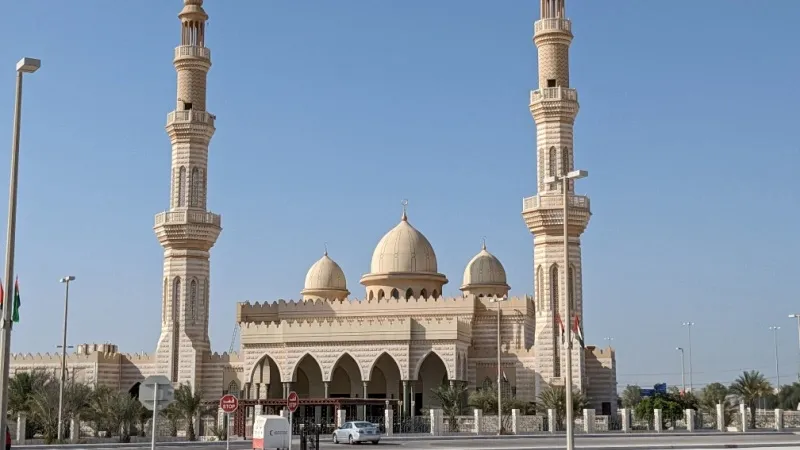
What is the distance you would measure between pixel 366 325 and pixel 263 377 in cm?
677

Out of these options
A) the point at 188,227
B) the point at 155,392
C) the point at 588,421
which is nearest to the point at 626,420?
the point at 588,421

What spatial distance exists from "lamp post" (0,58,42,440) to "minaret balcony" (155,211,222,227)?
1552 inches

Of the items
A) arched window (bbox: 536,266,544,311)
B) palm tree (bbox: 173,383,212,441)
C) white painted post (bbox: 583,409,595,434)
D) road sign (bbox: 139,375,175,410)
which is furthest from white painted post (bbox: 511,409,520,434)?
road sign (bbox: 139,375,175,410)

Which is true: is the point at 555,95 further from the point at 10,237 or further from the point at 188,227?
the point at 10,237

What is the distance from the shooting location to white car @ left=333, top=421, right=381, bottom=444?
39.1m

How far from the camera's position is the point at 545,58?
5703 centimetres

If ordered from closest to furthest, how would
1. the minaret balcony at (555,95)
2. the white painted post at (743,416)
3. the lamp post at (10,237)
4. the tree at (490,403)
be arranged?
the lamp post at (10,237) → the white painted post at (743,416) → the tree at (490,403) → the minaret balcony at (555,95)

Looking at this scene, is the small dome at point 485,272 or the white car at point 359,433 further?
the small dome at point 485,272

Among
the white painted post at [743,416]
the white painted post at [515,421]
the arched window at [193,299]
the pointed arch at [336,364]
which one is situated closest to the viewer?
the white painted post at [515,421]

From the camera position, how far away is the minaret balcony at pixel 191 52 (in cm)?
5953

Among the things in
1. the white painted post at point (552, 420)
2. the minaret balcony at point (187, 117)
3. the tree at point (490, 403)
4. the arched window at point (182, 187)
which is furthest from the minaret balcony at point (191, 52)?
the white painted post at point (552, 420)

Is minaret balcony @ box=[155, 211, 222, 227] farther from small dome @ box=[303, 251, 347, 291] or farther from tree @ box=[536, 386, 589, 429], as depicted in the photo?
tree @ box=[536, 386, 589, 429]

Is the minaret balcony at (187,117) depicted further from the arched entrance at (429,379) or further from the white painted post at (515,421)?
the white painted post at (515,421)

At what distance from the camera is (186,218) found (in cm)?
5856
